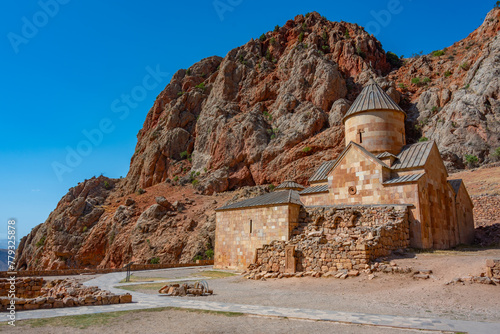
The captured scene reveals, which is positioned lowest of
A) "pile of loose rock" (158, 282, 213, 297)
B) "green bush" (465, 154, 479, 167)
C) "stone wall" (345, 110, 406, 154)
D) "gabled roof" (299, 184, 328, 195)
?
"pile of loose rock" (158, 282, 213, 297)

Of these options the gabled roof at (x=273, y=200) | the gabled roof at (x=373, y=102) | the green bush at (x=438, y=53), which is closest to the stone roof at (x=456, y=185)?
the gabled roof at (x=373, y=102)

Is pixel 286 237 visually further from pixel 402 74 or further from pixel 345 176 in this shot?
pixel 402 74

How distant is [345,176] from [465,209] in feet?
33.2

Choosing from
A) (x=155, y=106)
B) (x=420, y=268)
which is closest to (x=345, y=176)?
(x=420, y=268)

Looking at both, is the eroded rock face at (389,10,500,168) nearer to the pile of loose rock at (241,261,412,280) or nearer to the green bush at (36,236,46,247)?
the pile of loose rock at (241,261,412,280)

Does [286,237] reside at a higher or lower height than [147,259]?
higher

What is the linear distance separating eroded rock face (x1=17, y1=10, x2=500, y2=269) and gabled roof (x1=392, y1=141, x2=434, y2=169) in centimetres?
2022

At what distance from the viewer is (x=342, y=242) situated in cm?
1373

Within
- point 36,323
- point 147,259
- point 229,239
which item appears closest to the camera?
point 36,323

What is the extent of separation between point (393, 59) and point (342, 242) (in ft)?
189

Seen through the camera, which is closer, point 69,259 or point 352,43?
point 69,259

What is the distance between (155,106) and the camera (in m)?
64.0

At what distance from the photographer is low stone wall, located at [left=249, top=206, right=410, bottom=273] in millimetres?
13383

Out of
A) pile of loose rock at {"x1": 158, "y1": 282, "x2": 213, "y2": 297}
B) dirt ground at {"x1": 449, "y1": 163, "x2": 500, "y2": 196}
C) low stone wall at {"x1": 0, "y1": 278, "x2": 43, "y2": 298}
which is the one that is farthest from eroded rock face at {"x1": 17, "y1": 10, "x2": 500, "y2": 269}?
pile of loose rock at {"x1": 158, "y1": 282, "x2": 213, "y2": 297}
